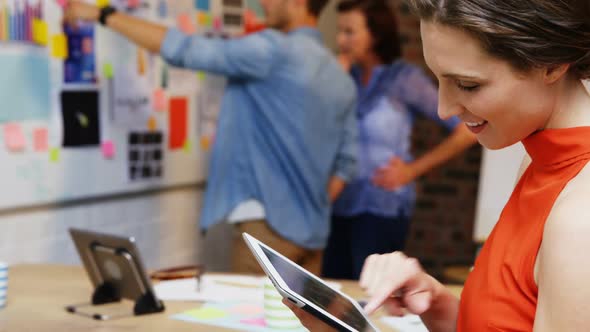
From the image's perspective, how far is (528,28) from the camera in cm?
104

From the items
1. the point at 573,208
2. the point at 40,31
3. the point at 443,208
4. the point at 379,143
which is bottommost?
the point at 443,208

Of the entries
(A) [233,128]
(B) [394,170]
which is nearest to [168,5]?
(A) [233,128]

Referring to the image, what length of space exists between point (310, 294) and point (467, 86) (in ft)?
1.41

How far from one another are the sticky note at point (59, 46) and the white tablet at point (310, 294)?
1.88 m

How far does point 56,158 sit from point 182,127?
87 cm

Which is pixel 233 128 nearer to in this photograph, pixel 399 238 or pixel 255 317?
pixel 399 238

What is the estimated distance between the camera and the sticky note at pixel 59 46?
9.83ft

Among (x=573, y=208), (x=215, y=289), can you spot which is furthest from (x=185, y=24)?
(x=573, y=208)

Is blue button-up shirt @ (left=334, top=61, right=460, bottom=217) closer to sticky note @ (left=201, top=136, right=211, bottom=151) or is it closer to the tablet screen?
sticky note @ (left=201, top=136, right=211, bottom=151)

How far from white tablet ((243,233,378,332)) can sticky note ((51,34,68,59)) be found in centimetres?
188

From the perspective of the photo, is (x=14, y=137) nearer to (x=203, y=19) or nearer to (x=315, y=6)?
(x=315, y=6)

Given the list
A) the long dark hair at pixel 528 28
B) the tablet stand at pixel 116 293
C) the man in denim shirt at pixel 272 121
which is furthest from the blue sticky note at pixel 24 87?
the long dark hair at pixel 528 28

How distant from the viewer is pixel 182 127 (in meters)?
3.85

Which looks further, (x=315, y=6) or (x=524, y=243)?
(x=315, y=6)
